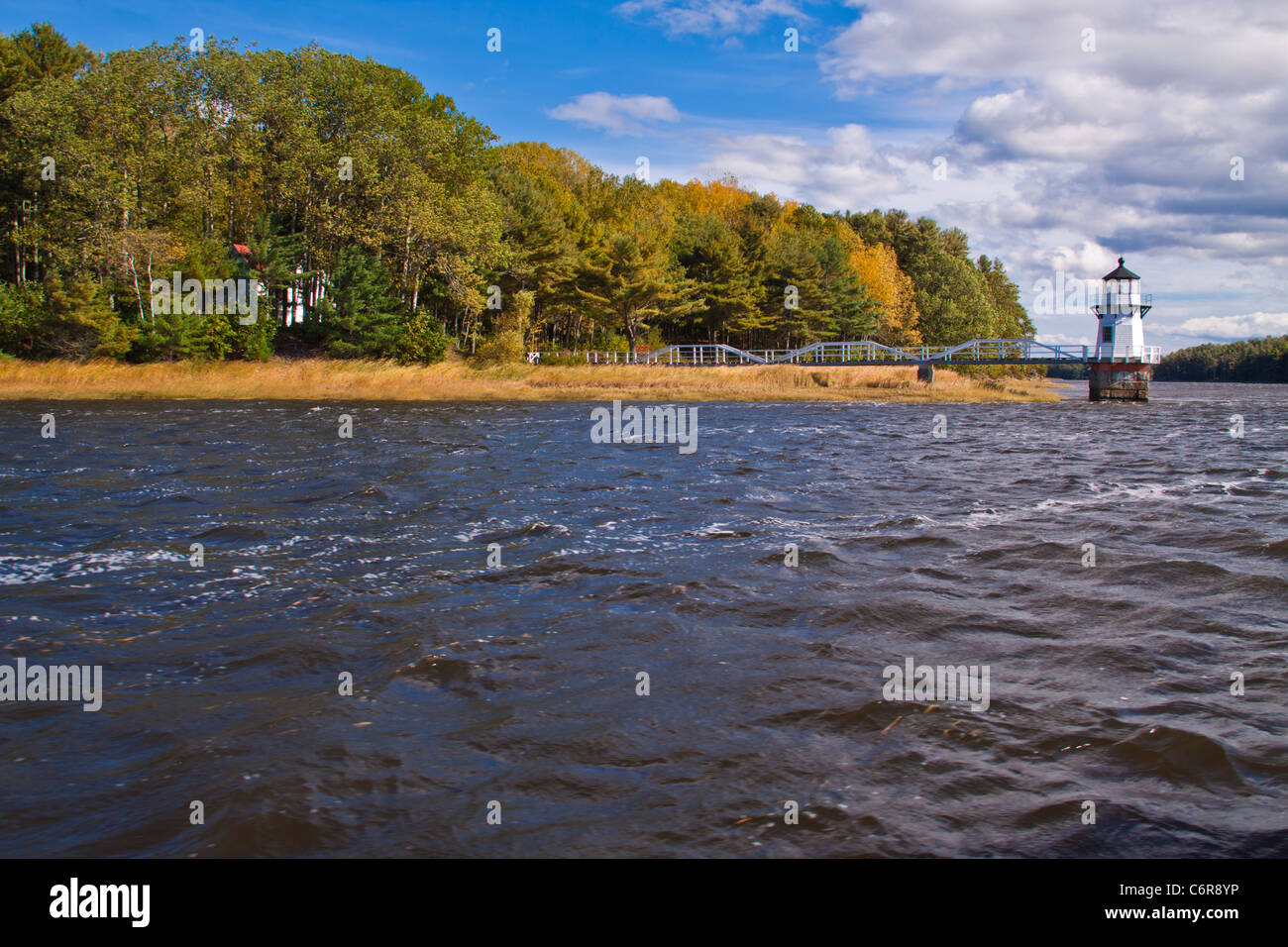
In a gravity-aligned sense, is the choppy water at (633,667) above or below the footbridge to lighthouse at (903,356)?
below

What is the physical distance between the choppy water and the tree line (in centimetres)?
3694

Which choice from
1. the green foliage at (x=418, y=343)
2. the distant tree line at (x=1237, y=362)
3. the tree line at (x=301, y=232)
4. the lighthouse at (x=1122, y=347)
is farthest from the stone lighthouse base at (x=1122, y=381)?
the distant tree line at (x=1237, y=362)

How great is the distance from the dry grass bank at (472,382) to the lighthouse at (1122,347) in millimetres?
4155

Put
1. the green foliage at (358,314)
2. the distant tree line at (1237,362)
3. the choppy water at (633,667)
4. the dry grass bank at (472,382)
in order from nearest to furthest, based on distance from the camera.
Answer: the choppy water at (633,667)
the dry grass bank at (472,382)
the green foliage at (358,314)
the distant tree line at (1237,362)

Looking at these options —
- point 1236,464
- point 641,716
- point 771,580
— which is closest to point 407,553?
point 771,580

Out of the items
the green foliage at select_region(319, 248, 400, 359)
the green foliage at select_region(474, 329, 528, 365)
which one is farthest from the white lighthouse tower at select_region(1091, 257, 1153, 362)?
the green foliage at select_region(319, 248, 400, 359)

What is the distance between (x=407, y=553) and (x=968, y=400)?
55287 millimetres

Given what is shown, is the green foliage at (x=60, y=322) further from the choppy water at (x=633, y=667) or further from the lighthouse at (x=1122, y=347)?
the lighthouse at (x=1122, y=347)

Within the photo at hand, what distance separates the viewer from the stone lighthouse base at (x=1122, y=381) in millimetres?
60688

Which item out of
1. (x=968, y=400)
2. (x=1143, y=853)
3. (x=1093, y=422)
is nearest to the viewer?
(x=1143, y=853)

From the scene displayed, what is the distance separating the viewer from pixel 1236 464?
72.2 feet

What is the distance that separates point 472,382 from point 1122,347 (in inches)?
1755

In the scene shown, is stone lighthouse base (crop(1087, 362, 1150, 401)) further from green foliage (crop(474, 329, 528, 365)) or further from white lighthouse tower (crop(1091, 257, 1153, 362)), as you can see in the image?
green foliage (crop(474, 329, 528, 365))

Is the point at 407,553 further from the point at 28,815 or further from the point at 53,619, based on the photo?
the point at 28,815
